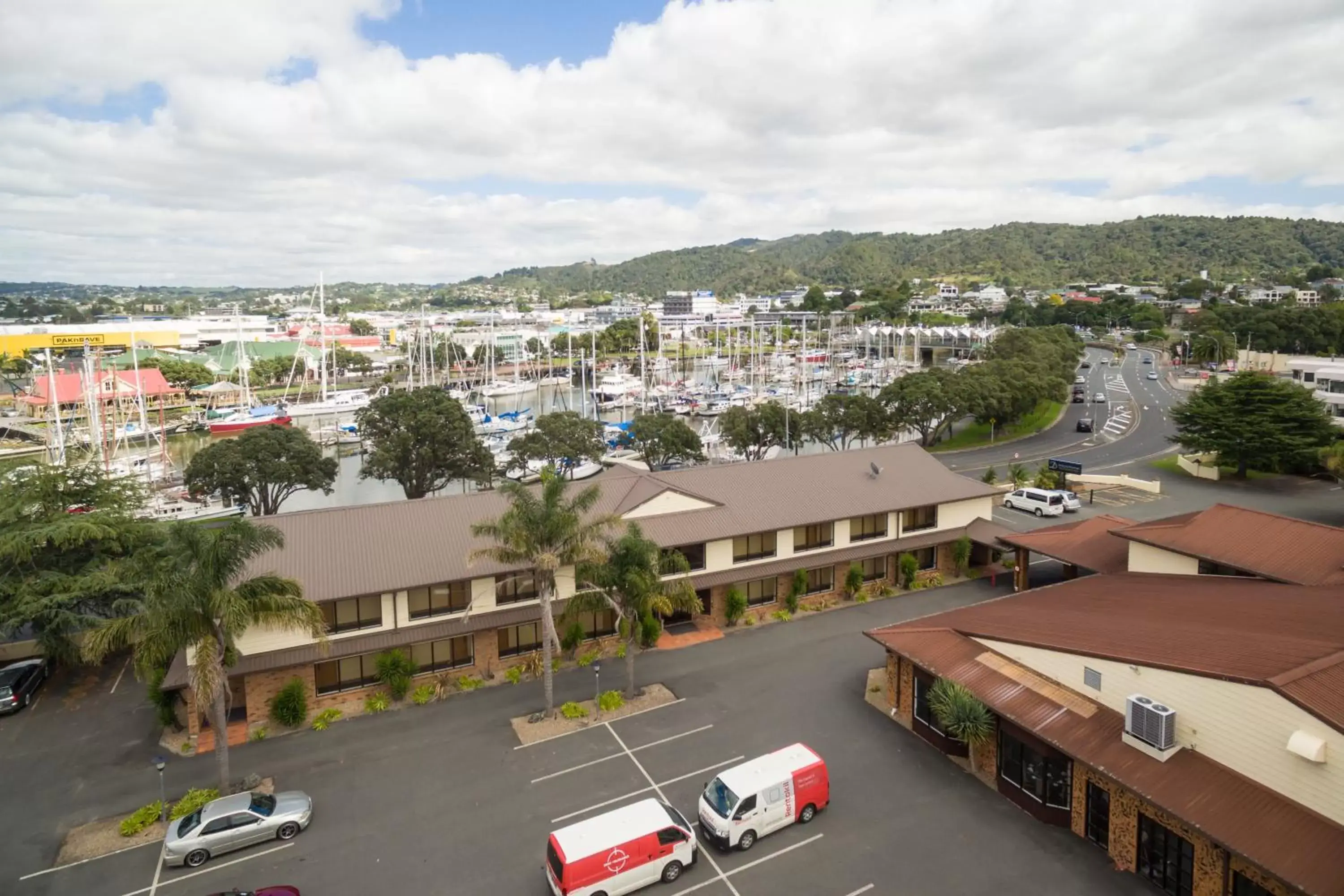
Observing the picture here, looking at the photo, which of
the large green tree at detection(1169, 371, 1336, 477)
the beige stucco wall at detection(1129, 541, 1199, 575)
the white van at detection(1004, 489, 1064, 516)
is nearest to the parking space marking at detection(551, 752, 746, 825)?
the beige stucco wall at detection(1129, 541, 1199, 575)

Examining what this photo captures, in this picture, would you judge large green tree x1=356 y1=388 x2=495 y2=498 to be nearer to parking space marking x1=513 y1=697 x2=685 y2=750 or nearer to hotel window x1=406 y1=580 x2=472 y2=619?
hotel window x1=406 y1=580 x2=472 y2=619

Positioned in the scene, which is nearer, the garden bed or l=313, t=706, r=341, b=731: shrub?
the garden bed

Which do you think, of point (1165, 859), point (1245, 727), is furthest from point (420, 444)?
point (1245, 727)

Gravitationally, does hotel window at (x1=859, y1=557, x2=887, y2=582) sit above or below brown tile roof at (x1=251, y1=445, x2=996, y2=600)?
below

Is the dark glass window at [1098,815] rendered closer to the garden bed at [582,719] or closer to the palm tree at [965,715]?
the palm tree at [965,715]

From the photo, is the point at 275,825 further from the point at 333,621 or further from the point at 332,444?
the point at 332,444

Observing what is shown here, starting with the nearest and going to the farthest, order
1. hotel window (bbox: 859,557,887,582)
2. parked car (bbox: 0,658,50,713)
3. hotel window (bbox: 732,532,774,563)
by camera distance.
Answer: parked car (bbox: 0,658,50,713), hotel window (bbox: 732,532,774,563), hotel window (bbox: 859,557,887,582)

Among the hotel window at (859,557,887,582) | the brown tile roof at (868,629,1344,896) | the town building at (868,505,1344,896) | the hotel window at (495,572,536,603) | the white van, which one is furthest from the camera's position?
the white van

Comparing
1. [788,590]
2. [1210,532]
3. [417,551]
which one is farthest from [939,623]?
[417,551]
